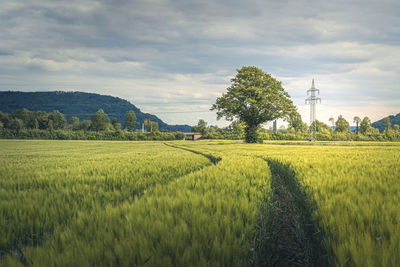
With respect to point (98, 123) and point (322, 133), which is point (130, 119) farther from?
point (322, 133)

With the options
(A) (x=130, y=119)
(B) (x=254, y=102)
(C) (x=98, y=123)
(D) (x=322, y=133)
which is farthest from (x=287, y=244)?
(A) (x=130, y=119)

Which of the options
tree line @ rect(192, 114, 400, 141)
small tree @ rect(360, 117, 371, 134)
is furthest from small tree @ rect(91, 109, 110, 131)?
small tree @ rect(360, 117, 371, 134)

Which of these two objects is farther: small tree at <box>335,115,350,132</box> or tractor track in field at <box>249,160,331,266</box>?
small tree at <box>335,115,350,132</box>

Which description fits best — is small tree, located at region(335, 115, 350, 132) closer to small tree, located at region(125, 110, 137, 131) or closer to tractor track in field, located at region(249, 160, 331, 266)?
tractor track in field, located at region(249, 160, 331, 266)

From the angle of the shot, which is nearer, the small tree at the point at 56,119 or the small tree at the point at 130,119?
the small tree at the point at 56,119

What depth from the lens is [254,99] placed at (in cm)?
3178

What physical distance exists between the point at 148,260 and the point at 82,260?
44cm

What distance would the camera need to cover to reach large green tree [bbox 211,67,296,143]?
105ft

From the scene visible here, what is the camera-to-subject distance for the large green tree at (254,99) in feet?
105

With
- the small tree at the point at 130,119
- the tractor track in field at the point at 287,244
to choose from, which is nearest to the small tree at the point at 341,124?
the tractor track in field at the point at 287,244

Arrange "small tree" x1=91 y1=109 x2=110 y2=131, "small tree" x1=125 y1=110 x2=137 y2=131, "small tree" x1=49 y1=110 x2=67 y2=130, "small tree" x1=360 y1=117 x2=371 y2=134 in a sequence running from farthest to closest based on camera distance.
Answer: "small tree" x1=125 y1=110 x2=137 y2=131
"small tree" x1=91 y1=109 x2=110 y2=131
"small tree" x1=49 y1=110 x2=67 y2=130
"small tree" x1=360 y1=117 x2=371 y2=134

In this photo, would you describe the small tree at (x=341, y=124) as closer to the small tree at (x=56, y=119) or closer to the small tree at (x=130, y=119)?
the small tree at (x=130, y=119)

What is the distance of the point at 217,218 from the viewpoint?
1.94 meters

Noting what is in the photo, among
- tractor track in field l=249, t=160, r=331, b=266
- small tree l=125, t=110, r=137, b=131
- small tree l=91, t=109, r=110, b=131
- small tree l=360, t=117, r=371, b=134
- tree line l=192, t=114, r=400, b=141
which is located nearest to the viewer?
tractor track in field l=249, t=160, r=331, b=266
